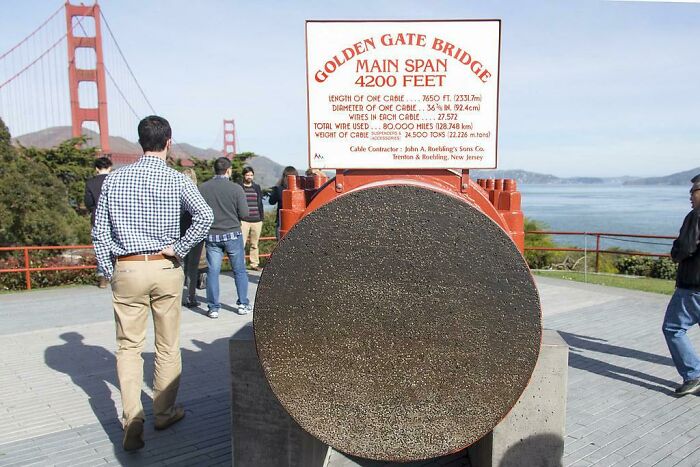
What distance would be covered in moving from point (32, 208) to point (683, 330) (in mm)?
12172

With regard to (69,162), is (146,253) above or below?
below

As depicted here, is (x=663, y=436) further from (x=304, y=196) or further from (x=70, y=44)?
(x=70, y=44)

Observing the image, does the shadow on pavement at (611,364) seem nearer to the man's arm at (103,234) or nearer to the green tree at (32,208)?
the man's arm at (103,234)

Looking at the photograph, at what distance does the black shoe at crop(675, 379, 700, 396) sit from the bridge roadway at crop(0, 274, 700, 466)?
0.20ft

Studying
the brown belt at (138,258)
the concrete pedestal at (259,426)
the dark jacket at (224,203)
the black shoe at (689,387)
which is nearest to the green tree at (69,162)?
the dark jacket at (224,203)

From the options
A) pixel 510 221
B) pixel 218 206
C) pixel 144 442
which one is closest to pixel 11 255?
pixel 218 206

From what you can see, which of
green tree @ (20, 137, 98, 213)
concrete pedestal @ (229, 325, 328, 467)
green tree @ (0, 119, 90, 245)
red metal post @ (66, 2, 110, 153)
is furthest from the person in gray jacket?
red metal post @ (66, 2, 110, 153)

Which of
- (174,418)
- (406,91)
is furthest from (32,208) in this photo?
(406,91)

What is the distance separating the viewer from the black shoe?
479cm

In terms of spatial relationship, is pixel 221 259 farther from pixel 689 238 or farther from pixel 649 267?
pixel 649 267

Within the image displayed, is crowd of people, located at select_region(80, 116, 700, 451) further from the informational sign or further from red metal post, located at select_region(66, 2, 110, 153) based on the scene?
red metal post, located at select_region(66, 2, 110, 153)

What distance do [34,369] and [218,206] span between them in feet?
8.45

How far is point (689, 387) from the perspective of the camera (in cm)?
479

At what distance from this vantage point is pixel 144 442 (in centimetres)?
374
